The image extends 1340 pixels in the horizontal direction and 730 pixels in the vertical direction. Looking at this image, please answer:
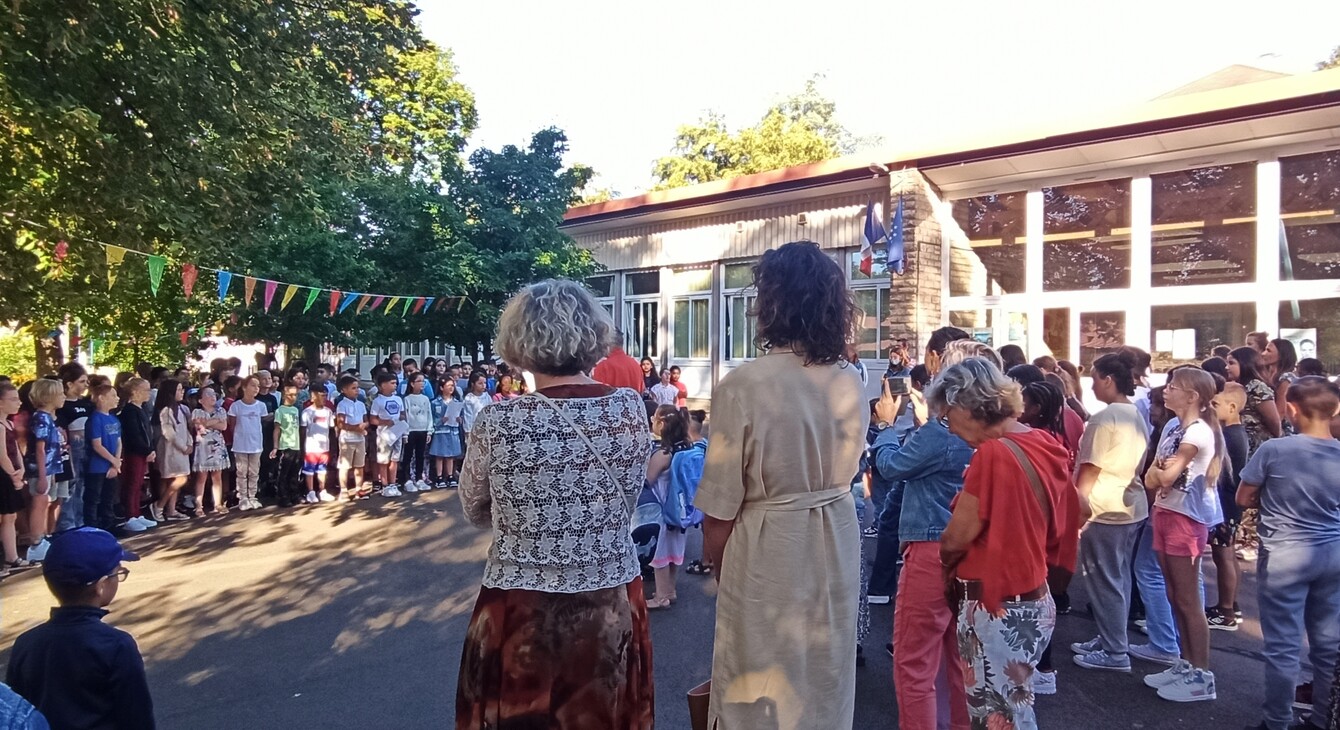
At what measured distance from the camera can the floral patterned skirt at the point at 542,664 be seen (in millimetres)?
2281

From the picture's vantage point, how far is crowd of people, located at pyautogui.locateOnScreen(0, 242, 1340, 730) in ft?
7.62

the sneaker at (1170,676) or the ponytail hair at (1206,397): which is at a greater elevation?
the ponytail hair at (1206,397)

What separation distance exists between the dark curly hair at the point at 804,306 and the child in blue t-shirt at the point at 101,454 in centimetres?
803

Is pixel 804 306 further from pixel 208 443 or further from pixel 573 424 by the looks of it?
pixel 208 443

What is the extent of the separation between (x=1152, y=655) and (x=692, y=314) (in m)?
14.8

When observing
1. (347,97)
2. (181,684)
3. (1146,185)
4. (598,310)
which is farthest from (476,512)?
(1146,185)

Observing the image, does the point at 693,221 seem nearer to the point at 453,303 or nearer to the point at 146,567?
the point at 453,303

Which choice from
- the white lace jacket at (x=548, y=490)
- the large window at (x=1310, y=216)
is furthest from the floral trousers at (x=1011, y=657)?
the large window at (x=1310, y=216)

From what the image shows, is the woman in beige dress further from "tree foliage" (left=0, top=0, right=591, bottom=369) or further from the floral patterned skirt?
"tree foliage" (left=0, top=0, right=591, bottom=369)

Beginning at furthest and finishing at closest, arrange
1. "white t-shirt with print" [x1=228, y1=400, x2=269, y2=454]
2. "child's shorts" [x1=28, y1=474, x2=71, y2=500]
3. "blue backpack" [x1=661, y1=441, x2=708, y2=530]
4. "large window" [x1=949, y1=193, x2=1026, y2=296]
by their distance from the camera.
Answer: "large window" [x1=949, y1=193, x2=1026, y2=296]
"white t-shirt with print" [x1=228, y1=400, x2=269, y2=454]
"child's shorts" [x1=28, y1=474, x2=71, y2=500]
"blue backpack" [x1=661, y1=441, x2=708, y2=530]

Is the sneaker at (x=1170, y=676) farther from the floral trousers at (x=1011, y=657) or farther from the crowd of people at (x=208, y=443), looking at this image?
the crowd of people at (x=208, y=443)

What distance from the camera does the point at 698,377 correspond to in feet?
61.9

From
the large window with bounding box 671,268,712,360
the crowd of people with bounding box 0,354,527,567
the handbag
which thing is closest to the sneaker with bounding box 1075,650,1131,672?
the handbag

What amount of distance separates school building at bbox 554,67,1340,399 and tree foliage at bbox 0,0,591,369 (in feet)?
18.2
